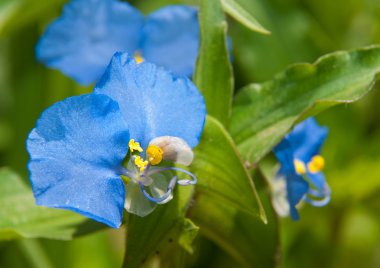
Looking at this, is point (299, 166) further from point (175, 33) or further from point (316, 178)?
point (175, 33)

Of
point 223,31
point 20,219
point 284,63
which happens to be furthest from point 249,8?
point 20,219

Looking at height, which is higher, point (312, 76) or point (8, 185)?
point (312, 76)

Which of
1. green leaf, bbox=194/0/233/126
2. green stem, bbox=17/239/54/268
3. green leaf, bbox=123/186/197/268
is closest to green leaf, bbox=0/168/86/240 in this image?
green leaf, bbox=123/186/197/268

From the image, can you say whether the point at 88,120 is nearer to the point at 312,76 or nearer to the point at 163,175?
the point at 163,175

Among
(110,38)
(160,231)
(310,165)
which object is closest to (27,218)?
(160,231)

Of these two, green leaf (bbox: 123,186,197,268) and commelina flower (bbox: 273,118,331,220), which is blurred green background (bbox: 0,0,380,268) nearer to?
commelina flower (bbox: 273,118,331,220)
